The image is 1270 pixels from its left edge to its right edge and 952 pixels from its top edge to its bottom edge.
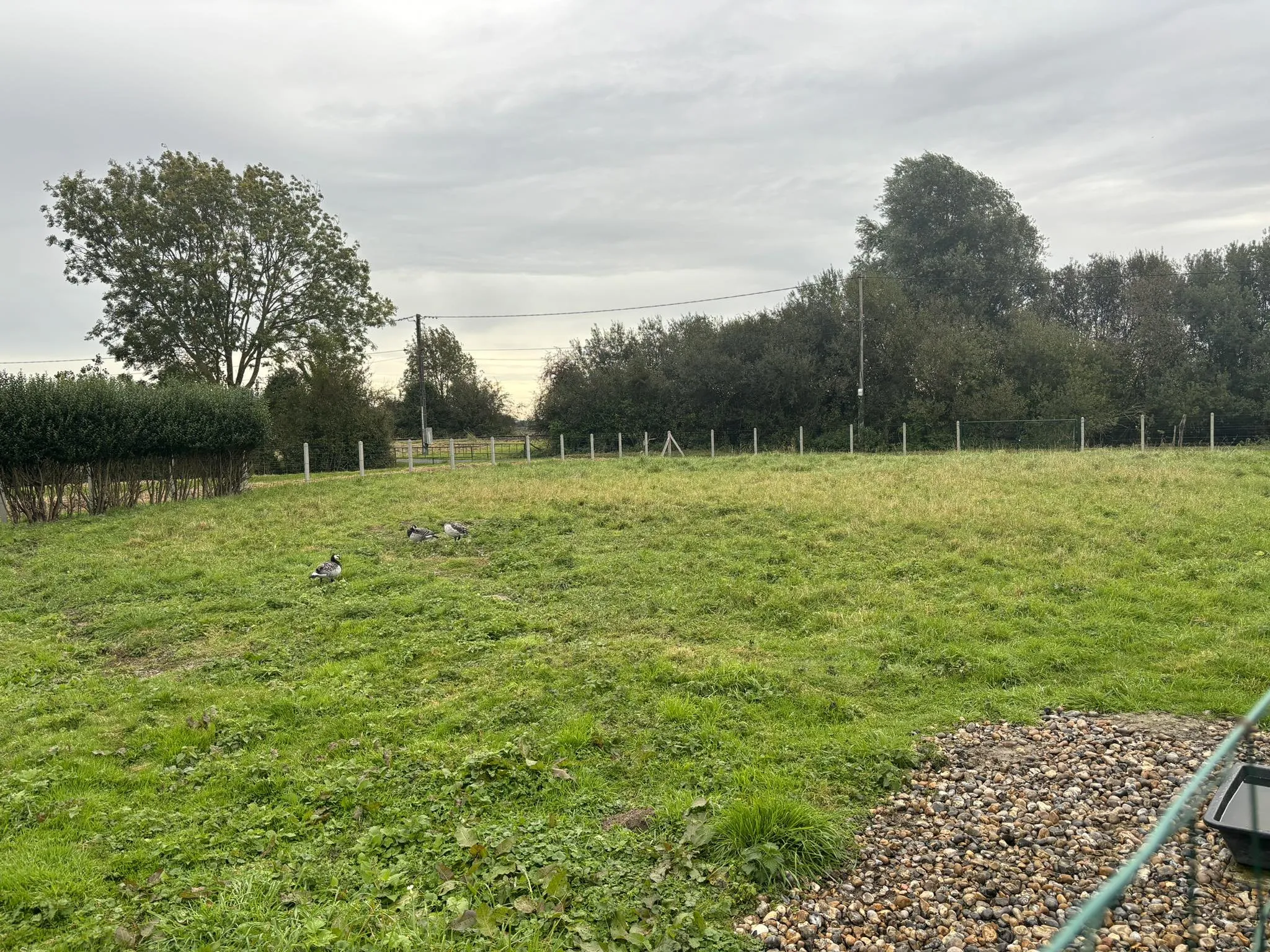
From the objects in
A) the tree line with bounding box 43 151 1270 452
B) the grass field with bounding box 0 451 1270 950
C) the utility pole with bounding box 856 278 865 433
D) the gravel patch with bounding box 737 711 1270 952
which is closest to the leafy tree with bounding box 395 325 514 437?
the tree line with bounding box 43 151 1270 452

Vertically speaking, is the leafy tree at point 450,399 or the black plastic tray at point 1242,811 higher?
the leafy tree at point 450,399

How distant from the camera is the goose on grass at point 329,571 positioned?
9.79 metres

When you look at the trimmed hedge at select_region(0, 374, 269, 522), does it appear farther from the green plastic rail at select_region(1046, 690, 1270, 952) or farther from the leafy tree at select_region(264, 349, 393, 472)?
the green plastic rail at select_region(1046, 690, 1270, 952)

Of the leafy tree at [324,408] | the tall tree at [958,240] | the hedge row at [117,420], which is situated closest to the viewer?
the hedge row at [117,420]

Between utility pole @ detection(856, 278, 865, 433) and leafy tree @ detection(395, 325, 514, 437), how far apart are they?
888 inches

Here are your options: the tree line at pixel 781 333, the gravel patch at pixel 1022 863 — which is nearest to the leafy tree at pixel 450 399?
the tree line at pixel 781 333

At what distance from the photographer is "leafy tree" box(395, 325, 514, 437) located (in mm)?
46938

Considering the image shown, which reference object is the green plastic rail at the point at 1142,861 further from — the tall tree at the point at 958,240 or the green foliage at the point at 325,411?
the tall tree at the point at 958,240

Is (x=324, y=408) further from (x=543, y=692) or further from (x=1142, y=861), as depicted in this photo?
(x=1142, y=861)

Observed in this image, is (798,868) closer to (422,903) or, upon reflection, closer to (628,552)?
(422,903)

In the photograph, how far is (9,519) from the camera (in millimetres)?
16484

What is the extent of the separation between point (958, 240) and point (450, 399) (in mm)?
30433

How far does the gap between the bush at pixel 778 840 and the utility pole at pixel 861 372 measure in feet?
93.3

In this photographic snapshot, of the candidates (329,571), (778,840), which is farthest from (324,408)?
(778,840)
